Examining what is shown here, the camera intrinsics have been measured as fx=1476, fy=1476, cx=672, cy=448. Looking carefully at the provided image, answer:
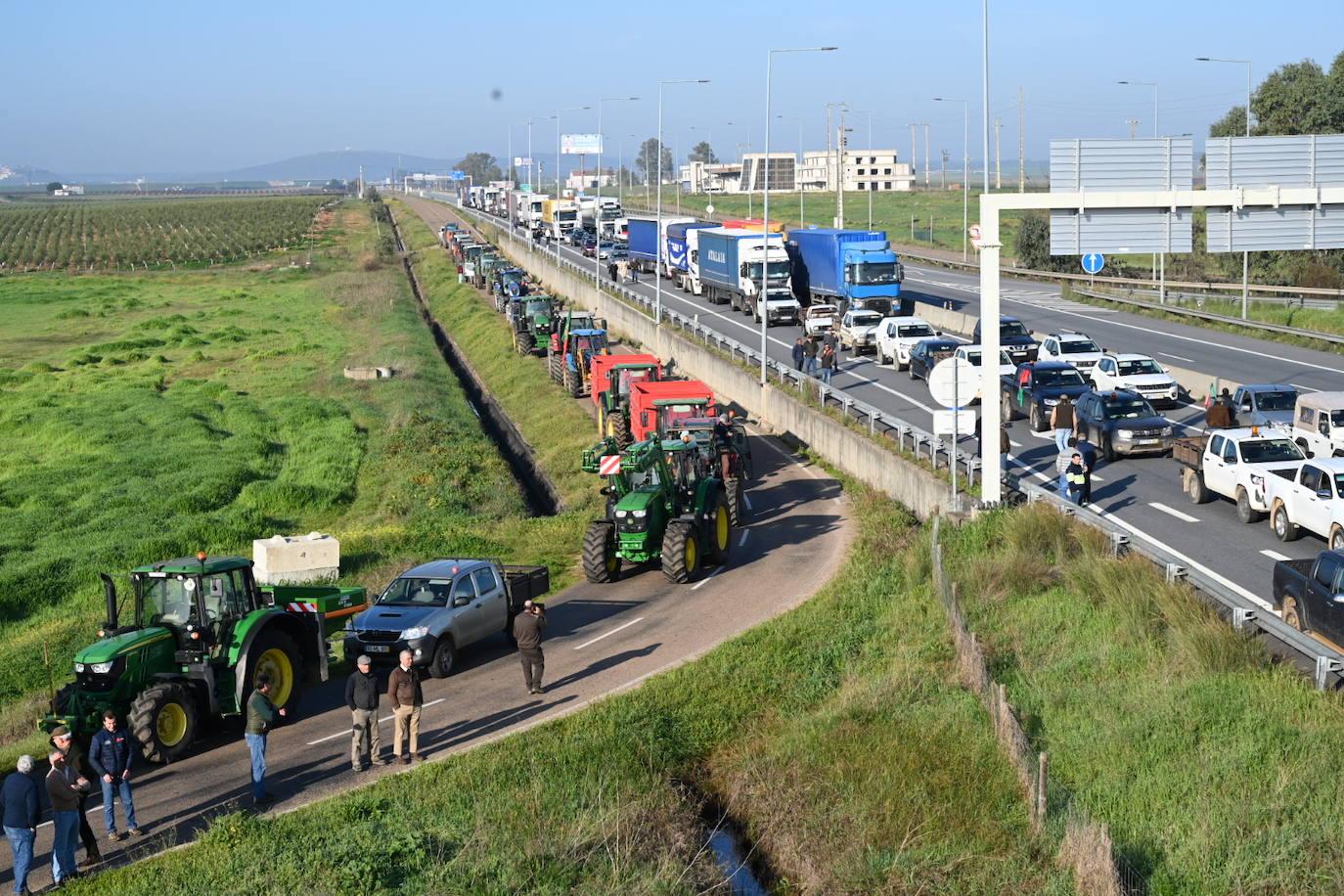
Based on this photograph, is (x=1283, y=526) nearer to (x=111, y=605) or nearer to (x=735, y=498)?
(x=735, y=498)

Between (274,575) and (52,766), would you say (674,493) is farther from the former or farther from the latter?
(52,766)

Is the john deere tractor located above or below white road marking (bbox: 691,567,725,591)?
above

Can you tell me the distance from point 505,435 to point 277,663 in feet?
101

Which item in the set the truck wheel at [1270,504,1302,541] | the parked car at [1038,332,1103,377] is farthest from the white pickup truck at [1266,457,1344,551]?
the parked car at [1038,332,1103,377]

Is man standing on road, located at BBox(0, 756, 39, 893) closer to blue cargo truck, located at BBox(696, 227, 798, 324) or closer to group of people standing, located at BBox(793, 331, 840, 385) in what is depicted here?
group of people standing, located at BBox(793, 331, 840, 385)

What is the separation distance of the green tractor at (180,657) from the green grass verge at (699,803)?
2.65 metres

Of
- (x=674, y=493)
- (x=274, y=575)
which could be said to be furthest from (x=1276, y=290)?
(x=274, y=575)

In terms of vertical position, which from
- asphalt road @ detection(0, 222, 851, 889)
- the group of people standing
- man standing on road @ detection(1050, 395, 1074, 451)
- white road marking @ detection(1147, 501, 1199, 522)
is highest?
the group of people standing

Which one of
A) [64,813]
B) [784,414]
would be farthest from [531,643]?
[784,414]

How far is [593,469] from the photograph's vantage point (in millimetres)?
32062

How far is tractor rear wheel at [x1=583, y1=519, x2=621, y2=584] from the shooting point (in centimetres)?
2534

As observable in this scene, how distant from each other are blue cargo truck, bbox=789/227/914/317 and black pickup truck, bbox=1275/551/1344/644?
1383 inches

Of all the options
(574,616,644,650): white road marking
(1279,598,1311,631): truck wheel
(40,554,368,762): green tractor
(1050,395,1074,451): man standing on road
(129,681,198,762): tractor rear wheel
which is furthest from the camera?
(1050,395,1074,451): man standing on road

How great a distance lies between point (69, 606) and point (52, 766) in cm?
1639
